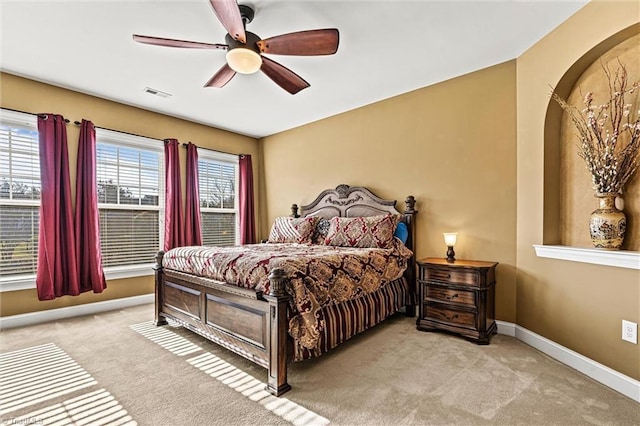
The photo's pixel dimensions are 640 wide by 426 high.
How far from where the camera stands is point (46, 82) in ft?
11.7

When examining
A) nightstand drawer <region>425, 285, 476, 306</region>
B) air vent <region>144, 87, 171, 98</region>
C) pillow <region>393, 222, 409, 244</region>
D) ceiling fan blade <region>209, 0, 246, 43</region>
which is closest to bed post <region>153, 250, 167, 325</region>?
air vent <region>144, 87, 171, 98</region>

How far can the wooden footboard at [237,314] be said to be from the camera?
2100 mm

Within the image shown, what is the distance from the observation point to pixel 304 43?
226 cm

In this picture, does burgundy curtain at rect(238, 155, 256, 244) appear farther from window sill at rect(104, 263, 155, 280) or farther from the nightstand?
the nightstand

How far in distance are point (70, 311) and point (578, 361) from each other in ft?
16.6

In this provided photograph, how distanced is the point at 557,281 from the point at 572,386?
829mm

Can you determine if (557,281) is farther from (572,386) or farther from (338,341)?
(338,341)

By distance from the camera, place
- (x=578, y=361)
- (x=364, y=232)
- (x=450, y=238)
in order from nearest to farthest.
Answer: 1. (x=578, y=361)
2. (x=450, y=238)
3. (x=364, y=232)

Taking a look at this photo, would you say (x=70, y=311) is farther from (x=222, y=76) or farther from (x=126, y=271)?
(x=222, y=76)

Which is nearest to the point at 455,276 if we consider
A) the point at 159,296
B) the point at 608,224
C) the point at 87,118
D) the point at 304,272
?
the point at 608,224

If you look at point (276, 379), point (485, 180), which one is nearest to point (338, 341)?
point (276, 379)

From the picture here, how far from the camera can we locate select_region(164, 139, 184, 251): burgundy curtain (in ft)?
14.8

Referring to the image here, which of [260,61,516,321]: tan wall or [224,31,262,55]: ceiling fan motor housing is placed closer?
[224,31,262,55]: ceiling fan motor housing

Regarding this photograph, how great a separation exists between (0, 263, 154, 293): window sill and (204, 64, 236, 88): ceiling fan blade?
2.78 m
